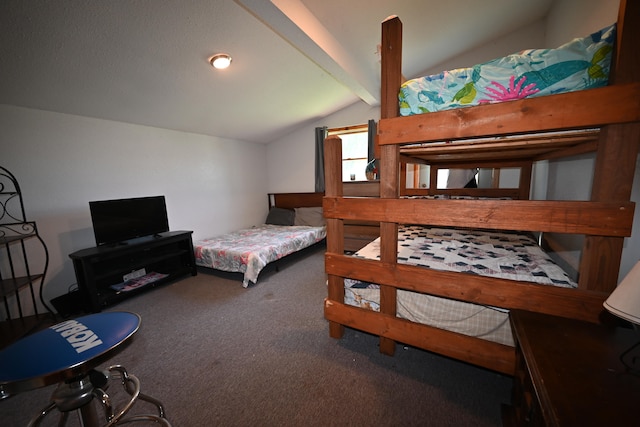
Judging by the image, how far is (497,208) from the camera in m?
1.06

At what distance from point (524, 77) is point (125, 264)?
364 centimetres

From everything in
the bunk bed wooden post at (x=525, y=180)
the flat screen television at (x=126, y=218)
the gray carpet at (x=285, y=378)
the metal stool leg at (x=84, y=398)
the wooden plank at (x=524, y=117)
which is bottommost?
the gray carpet at (x=285, y=378)

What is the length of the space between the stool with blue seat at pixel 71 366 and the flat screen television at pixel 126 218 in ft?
6.35

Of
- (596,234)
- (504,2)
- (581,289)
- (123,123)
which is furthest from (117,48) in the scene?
(504,2)

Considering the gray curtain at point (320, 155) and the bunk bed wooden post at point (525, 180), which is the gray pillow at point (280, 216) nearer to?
the gray curtain at point (320, 155)

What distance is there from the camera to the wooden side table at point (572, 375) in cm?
60

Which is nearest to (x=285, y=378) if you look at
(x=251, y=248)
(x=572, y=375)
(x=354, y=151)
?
(x=572, y=375)

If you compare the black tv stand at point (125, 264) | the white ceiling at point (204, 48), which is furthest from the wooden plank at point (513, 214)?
the black tv stand at point (125, 264)

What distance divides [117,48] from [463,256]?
10.0ft

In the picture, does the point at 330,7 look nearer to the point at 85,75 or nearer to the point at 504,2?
the point at 504,2

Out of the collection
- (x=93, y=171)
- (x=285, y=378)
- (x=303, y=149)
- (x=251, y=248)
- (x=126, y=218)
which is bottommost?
(x=285, y=378)

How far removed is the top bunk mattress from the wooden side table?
967 mm

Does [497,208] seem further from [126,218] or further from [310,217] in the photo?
[310,217]

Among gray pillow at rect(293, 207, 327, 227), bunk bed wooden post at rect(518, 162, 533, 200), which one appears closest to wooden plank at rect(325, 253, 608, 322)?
bunk bed wooden post at rect(518, 162, 533, 200)
